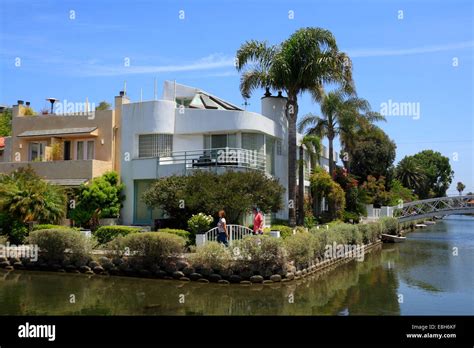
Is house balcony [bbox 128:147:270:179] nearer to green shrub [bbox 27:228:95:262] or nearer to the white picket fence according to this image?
the white picket fence

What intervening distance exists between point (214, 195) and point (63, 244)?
243 inches

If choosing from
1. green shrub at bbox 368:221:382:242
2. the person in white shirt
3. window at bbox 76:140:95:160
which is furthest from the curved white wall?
green shrub at bbox 368:221:382:242

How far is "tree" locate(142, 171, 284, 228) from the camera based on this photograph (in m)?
19.8

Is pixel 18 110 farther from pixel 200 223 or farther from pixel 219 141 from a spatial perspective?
pixel 200 223

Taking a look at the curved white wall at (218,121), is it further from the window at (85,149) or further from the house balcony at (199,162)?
the window at (85,149)

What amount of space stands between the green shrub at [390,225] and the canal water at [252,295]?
44.5 feet

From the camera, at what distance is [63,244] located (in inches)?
716

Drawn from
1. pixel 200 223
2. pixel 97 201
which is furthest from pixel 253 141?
pixel 97 201

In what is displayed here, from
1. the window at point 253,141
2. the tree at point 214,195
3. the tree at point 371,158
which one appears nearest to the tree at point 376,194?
the tree at point 371,158

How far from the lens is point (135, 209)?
82.7 ft

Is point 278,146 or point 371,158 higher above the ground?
point 371,158

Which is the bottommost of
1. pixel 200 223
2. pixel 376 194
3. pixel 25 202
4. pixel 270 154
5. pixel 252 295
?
pixel 252 295
